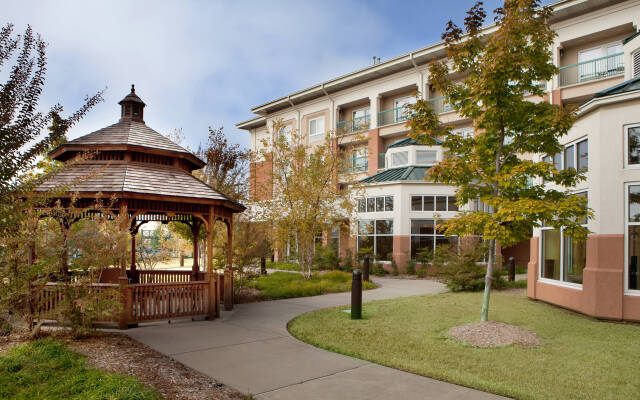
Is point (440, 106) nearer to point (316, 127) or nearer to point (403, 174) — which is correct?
point (403, 174)

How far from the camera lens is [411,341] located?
781 centimetres

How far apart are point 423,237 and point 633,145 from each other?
44.1 feet

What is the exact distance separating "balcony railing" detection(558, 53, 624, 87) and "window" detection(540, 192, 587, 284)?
42.4 ft

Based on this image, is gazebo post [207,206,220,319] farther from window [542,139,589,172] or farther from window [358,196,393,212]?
window [358,196,393,212]

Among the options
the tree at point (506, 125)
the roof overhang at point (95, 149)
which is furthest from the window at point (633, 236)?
the roof overhang at point (95, 149)

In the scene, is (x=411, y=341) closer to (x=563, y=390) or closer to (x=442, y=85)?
(x=563, y=390)

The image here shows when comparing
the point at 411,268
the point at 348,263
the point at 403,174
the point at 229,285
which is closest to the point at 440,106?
the point at 403,174

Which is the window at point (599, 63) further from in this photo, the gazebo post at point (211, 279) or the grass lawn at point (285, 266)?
the gazebo post at point (211, 279)

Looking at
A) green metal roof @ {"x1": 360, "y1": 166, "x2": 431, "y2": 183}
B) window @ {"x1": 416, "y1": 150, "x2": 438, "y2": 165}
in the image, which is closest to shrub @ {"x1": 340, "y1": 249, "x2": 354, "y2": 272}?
green metal roof @ {"x1": 360, "y1": 166, "x2": 431, "y2": 183}

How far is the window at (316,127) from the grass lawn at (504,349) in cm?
2256

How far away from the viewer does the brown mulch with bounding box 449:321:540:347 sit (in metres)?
7.49

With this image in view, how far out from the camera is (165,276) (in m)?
13.2

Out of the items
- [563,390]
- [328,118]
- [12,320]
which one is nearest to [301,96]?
[328,118]

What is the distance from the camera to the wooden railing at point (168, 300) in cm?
928
